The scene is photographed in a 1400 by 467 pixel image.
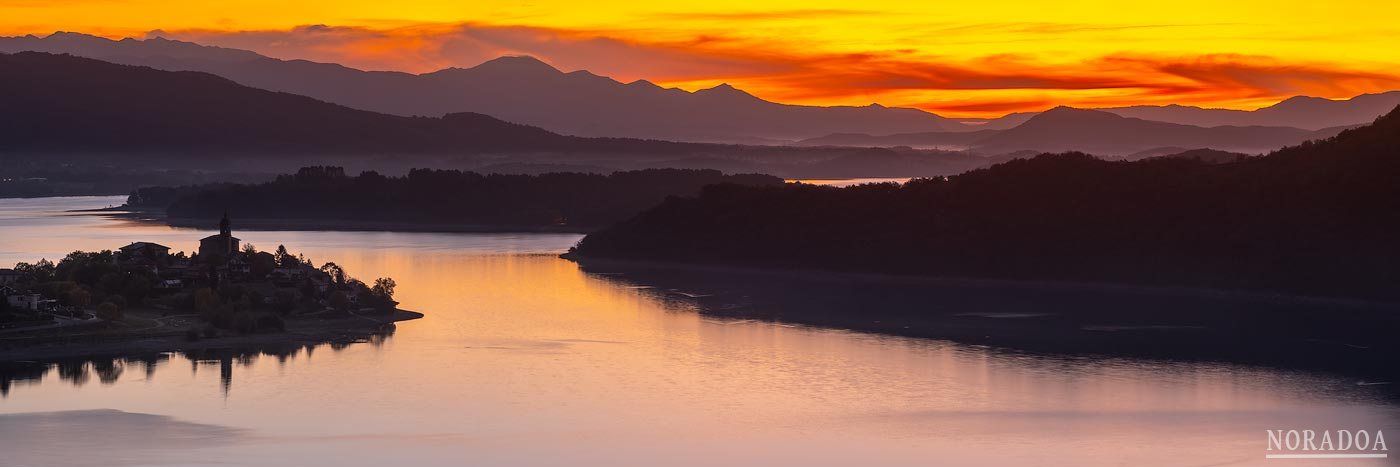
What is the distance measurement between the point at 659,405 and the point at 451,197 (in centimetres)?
11540

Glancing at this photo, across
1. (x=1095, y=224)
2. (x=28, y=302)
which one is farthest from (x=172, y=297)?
(x=1095, y=224)

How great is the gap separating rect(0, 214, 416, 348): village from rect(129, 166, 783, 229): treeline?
78.9 metres

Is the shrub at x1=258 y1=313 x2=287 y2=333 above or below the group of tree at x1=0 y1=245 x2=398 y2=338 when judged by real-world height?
below

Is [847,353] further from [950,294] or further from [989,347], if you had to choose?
[950,294]

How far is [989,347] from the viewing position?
5053 centimetres

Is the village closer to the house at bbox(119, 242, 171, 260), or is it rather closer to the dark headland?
the house at bbox(119, 242, 171, 260)

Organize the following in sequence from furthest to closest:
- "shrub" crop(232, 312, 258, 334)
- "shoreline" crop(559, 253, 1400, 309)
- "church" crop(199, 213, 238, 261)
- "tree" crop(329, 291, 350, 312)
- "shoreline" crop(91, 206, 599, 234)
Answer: "shoreline" crop(91, 206, 599, 234) → "church" crop(199, 213, 238, 261) → "shoreline" crop(559, 253, 1400, 309) → "tree" crop(329, 291, 350, 312) → "shrub" crop(232, 312, 258, 334)

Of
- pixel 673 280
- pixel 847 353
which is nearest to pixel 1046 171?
pixel 673 280

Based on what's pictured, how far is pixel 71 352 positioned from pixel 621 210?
92.4 metres

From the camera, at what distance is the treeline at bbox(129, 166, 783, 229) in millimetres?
145000

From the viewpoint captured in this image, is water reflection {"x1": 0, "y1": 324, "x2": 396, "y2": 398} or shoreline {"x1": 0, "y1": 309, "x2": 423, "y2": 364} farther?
shoreline {"x1": 0, "y1": 309, "x2": 423, "y2": 364}

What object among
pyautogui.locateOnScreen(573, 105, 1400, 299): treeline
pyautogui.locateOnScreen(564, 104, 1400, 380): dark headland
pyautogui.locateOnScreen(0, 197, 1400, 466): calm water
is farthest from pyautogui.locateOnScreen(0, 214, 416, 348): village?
pyautogui.locateOnScreen(573, 105, 1400, 299): treeline

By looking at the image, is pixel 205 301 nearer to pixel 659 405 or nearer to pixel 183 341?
pixel 183 341

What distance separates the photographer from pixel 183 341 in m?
47.5
